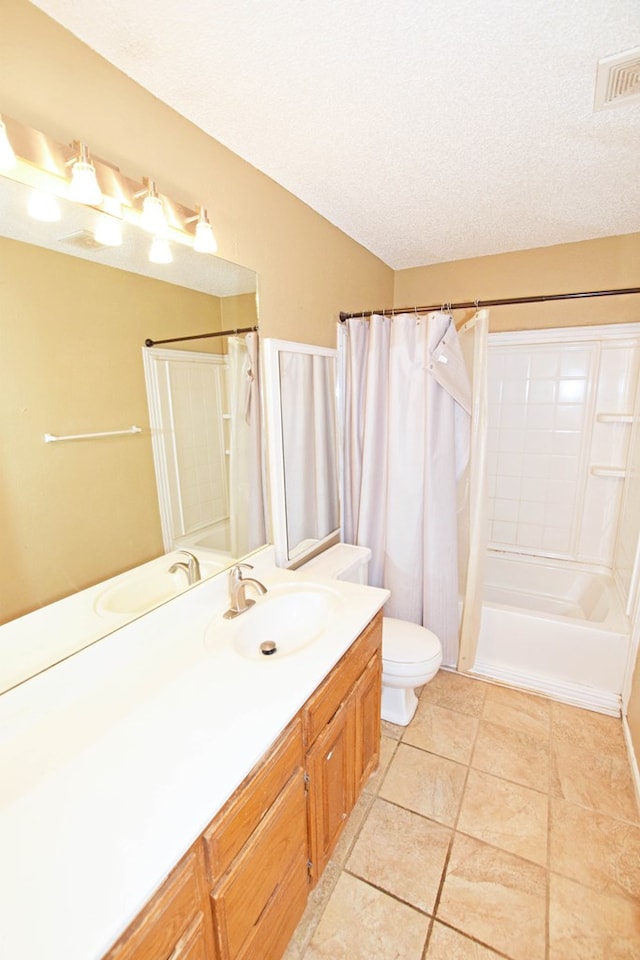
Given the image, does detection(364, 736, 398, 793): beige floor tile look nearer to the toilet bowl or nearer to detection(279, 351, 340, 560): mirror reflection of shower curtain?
the toilet bowl

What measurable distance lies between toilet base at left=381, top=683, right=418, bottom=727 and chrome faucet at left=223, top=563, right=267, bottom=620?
958mm

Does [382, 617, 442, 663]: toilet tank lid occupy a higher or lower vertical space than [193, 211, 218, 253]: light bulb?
lower

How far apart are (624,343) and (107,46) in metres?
2.71

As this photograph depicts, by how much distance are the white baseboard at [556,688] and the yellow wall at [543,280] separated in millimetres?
1932

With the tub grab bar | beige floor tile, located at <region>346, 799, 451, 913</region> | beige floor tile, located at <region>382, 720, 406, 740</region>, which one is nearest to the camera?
beige floor tile, located at <region>346, 799, 451, 913</region>

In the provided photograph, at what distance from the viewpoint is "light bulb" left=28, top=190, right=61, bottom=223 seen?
0.91m

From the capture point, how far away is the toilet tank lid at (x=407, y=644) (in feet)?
5.99

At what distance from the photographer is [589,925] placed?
4.00ft

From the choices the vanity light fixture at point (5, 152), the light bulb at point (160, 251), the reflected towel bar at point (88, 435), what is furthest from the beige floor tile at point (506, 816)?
the vanity light fixture at point (5, 152)

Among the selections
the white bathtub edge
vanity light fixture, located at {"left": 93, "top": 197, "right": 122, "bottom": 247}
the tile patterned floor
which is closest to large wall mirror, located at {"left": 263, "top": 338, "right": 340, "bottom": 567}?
vanity light fixture, located at {"left": 93, "top": 197, "right": 122, "bottom": 247}

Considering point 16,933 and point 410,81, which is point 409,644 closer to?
point 16,933

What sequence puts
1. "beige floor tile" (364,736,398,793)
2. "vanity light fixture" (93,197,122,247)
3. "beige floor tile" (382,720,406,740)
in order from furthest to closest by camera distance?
1. "beige floor tile" (382,720,406,740)
2. "beige floor tile" (364,736,398,793)
3. "vanity light fixture" (93,197,122,247)

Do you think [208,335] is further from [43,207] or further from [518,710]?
[518,710]

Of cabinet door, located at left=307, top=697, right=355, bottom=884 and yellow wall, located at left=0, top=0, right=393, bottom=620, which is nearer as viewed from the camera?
yellow wall, located at left=0, top=0, right=393, bottom=620
